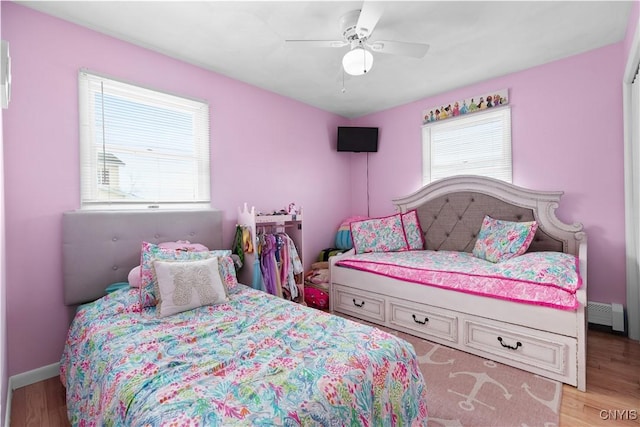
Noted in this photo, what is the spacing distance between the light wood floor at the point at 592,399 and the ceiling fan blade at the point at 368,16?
2407 mm

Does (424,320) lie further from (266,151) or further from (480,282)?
(266,151)

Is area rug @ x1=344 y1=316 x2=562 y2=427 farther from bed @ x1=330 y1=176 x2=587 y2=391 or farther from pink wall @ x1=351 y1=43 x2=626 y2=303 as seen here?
pink wall @ x1=351 y1=43 x2=626 y2=303

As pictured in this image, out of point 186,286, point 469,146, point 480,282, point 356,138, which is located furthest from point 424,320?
point 356,138

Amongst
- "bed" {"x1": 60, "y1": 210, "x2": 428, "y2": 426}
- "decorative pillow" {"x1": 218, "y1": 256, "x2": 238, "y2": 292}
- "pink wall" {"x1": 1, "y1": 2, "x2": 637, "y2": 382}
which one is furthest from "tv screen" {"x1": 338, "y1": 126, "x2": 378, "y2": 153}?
"bed" {"x1": 60, "y1": 210, "x2": 428, "y2": 426}

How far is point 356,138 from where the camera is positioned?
4.17 meters

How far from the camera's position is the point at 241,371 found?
45.9 inches

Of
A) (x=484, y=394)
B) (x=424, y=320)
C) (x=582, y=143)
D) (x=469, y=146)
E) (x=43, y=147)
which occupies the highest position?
(x=469, y=146)

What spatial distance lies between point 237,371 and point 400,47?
7.15 feet

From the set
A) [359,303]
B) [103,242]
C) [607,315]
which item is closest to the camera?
[103,242]

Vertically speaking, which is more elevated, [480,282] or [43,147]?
[43,147]

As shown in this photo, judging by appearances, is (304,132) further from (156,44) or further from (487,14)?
(487,14)

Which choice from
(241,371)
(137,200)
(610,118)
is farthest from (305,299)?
(610,118)

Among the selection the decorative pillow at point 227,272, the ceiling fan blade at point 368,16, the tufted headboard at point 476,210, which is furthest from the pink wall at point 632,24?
the decorative pillow at point 227,272

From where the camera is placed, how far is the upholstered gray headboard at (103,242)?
206 centimetres
